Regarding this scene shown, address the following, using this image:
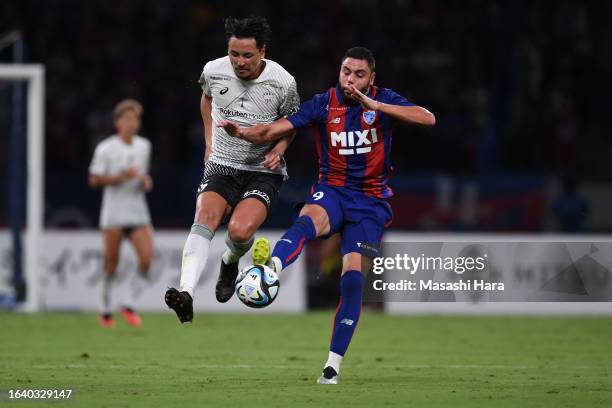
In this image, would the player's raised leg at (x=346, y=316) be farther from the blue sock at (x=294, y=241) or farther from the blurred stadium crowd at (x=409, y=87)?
the blurred stadium crowd at (x=409, y=87)

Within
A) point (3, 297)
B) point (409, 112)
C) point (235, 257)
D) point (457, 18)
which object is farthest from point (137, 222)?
point (457, 18)

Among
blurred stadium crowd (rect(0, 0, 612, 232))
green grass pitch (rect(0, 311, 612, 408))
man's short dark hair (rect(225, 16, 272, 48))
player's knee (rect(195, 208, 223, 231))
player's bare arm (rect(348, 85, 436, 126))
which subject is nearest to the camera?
green grass pitch (rect(0, 311, 612, 408))

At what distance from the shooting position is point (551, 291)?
15.8 meters

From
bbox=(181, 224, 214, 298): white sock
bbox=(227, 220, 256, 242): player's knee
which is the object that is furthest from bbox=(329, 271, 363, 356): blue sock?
bbox=(181, 224, 214, 298): white sock

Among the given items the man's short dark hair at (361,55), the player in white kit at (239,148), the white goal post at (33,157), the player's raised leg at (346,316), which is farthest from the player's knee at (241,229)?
the white goal post at (33,157)

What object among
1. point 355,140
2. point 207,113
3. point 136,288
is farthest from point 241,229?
point 136,288

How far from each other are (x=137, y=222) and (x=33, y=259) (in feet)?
5.67

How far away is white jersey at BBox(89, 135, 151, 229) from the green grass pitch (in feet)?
4.18

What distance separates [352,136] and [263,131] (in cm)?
63

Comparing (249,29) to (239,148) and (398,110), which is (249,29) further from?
(398,110)

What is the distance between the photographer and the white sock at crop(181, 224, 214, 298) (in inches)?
321

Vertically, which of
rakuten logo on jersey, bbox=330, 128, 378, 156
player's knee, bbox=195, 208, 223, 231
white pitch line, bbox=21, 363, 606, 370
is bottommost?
white pitch line, bbox=21, 363, 606, 370

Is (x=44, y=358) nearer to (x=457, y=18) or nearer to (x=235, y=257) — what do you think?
(x=235, y=257)

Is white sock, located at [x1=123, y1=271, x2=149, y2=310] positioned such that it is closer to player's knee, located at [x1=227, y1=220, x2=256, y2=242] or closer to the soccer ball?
player's knee, located at [x1=227, y1=220, x2=256, y2=242]
